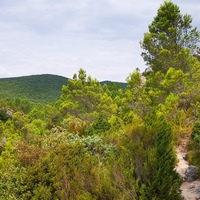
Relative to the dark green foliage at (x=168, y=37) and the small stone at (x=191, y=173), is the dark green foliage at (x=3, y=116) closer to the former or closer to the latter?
the dark green foliage at (x=168, y=37)

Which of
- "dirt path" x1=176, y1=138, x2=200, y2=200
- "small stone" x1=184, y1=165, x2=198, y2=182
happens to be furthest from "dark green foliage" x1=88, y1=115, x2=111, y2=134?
"small stone" x1=184, y1=165, x2=198, y2=182

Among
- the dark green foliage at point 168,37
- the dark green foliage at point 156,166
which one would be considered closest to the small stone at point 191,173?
the dark green foliage at point 156,166

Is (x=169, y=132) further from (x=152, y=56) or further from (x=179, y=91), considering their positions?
(x=152, y=56)

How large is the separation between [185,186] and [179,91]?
11.2m

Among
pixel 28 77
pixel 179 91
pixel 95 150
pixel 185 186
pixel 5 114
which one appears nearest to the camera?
pixel 185 186

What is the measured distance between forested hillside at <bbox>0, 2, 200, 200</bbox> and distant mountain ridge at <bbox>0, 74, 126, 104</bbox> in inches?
3723

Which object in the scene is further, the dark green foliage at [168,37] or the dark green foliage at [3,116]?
the dark green foliage at [3,116]

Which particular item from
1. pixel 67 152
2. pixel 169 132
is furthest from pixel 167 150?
pixel 67 152

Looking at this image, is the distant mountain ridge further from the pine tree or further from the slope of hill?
the pine tree

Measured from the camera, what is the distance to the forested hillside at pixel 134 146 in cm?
1038

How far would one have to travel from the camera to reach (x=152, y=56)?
2641cm

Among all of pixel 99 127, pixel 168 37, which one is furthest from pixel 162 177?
pixel 168 37

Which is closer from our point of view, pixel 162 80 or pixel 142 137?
pixel 142 137

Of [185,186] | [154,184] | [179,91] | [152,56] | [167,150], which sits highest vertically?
[152,56]
